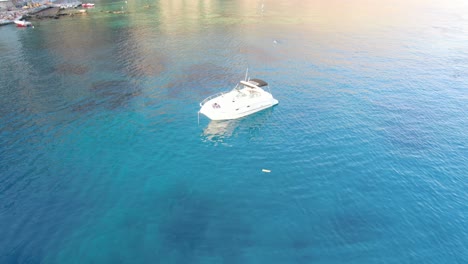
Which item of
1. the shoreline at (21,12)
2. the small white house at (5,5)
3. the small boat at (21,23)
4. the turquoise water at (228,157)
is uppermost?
the small white house at (5,5)

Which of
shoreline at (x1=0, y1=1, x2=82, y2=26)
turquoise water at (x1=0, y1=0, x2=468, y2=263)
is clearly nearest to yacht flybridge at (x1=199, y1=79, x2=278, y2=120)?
turquoise water at (x1=0, y1=0, x2=468, y2=263)

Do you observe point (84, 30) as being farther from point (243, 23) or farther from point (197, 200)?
point (197, 200)

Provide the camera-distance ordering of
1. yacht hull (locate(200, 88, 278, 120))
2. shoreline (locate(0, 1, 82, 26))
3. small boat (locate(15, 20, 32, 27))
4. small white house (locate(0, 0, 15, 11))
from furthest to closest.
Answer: small white house (locate(0, 0, 15, 11)) → shoreline (locate(0, 1, 82, 26)) → small boat (locate(15, 20, 32, 27)) → yacht hull (locate(200, 88, 278, 120))

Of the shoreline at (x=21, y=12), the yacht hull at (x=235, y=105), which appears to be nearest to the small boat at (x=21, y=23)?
the shoreline at (x=21, y=12)

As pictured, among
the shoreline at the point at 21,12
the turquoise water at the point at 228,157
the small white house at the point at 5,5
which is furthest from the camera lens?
the small white house at the point at 5,5

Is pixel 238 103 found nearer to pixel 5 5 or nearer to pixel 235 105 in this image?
pixel 235 105

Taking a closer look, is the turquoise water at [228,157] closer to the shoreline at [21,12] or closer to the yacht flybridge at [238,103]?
the yacht flybridge at [238,103]

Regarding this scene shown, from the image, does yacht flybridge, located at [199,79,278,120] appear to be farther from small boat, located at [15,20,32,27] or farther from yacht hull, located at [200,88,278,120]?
small boat, located at [15,20,32,27]

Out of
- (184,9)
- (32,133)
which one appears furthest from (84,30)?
(32,133)
